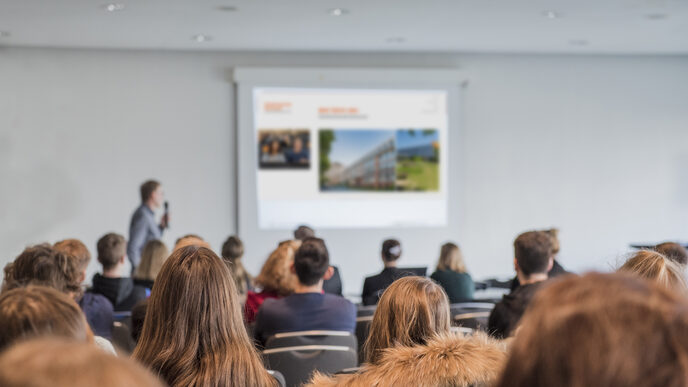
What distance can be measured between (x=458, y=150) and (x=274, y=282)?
4.93 meters

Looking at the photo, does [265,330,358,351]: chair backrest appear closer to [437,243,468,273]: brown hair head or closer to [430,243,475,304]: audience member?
[430,243,475,304]: audience member

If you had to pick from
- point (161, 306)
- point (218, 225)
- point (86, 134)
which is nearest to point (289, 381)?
point (161, 306)

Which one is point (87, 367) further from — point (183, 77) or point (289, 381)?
point (183, 77)

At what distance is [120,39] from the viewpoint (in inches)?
305

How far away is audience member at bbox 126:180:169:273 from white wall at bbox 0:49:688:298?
1.42 m

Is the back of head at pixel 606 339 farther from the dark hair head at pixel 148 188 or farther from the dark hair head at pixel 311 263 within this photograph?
the dark hair head at pixel 148 188

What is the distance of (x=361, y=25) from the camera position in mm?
7152

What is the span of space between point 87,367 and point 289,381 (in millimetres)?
2571

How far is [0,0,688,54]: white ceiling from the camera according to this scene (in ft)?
20.9

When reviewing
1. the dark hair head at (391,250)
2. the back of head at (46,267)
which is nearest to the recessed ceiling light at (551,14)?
the dark hair head at (391,250)

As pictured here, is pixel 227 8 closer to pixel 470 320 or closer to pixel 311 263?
pixel 311 263

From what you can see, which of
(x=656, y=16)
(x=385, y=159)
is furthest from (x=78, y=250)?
(x=656, y=16)

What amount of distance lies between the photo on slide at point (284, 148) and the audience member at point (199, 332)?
6463 millimetres

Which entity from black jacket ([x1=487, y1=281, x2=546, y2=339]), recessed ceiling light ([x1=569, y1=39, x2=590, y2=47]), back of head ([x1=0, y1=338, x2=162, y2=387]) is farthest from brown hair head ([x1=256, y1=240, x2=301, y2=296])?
recessed ceiling light ([x1=569, y1=39, x2=590, y2=47])
